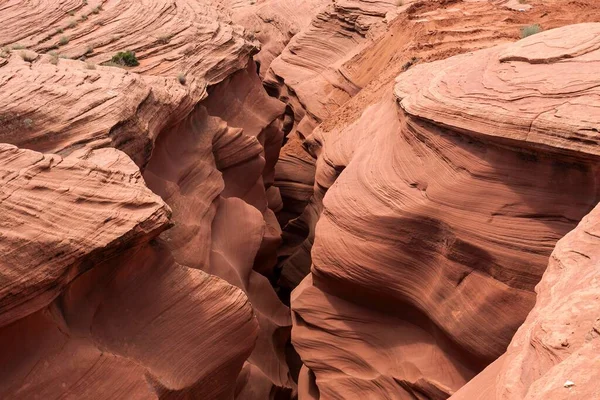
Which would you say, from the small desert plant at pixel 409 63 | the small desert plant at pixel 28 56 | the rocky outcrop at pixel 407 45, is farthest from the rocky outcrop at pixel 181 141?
the small desert plant at pixel 409 63

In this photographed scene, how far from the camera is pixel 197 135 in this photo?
12.9 m

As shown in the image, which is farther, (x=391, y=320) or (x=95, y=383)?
(x=391, y=320)

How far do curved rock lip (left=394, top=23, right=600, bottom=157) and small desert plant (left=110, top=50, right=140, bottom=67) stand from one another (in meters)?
5.53

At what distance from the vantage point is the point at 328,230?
34.0ft

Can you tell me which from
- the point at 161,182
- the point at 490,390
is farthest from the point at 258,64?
the point at 490,390

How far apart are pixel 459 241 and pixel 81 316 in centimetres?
434

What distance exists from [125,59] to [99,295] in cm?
635

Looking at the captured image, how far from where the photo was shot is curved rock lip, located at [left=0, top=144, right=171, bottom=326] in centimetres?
689

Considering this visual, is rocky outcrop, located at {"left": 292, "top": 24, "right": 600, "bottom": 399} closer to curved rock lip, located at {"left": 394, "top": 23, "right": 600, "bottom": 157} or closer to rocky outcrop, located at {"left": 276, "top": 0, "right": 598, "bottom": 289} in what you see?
curved rock lip, located at {"left": 394, "top": 23, "right": 600, "bottom": 157}

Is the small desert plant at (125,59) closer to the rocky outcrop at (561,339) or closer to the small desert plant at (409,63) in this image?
the small desert plant at (409,63)

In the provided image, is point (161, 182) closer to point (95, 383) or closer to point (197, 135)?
point (197, 135)

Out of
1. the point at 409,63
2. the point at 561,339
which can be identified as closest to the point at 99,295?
the point at 561,339

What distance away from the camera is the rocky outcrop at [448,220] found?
314 inches

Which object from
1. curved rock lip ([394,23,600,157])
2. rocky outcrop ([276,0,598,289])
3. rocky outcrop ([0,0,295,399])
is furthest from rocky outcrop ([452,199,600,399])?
rocky outcrop ([276,0,598,289])
